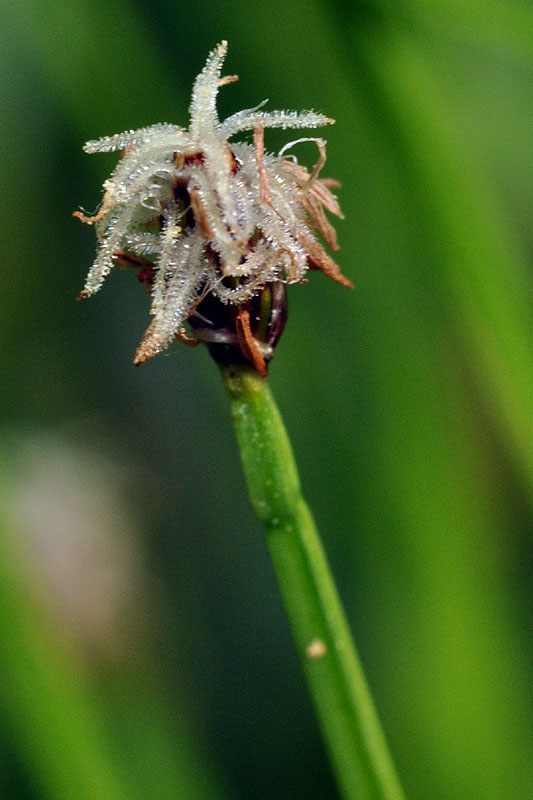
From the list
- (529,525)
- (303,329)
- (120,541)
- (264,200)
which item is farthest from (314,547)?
(120,541)

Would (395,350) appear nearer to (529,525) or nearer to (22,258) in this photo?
(529,525)

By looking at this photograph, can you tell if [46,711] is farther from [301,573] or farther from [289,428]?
[289,428]

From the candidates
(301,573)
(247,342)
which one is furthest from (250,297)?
(301,573)

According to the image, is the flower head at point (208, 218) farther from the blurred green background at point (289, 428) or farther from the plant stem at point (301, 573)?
the blurred green background at point (289, 428)

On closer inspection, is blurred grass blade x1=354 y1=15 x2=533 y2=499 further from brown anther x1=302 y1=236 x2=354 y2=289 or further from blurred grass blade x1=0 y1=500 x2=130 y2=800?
blurred grass blade x1=0 y1=500 x2=130 y2=800

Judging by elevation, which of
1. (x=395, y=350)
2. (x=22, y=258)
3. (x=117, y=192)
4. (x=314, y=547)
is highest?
(x=22, y=258)

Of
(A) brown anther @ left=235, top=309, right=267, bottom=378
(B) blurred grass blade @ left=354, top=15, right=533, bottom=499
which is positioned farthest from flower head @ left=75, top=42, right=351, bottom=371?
(B) blurred grass blade @ left=354, top=15, right=533, bottom=499

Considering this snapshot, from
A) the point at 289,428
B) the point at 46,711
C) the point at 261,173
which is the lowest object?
the point at 46,711
